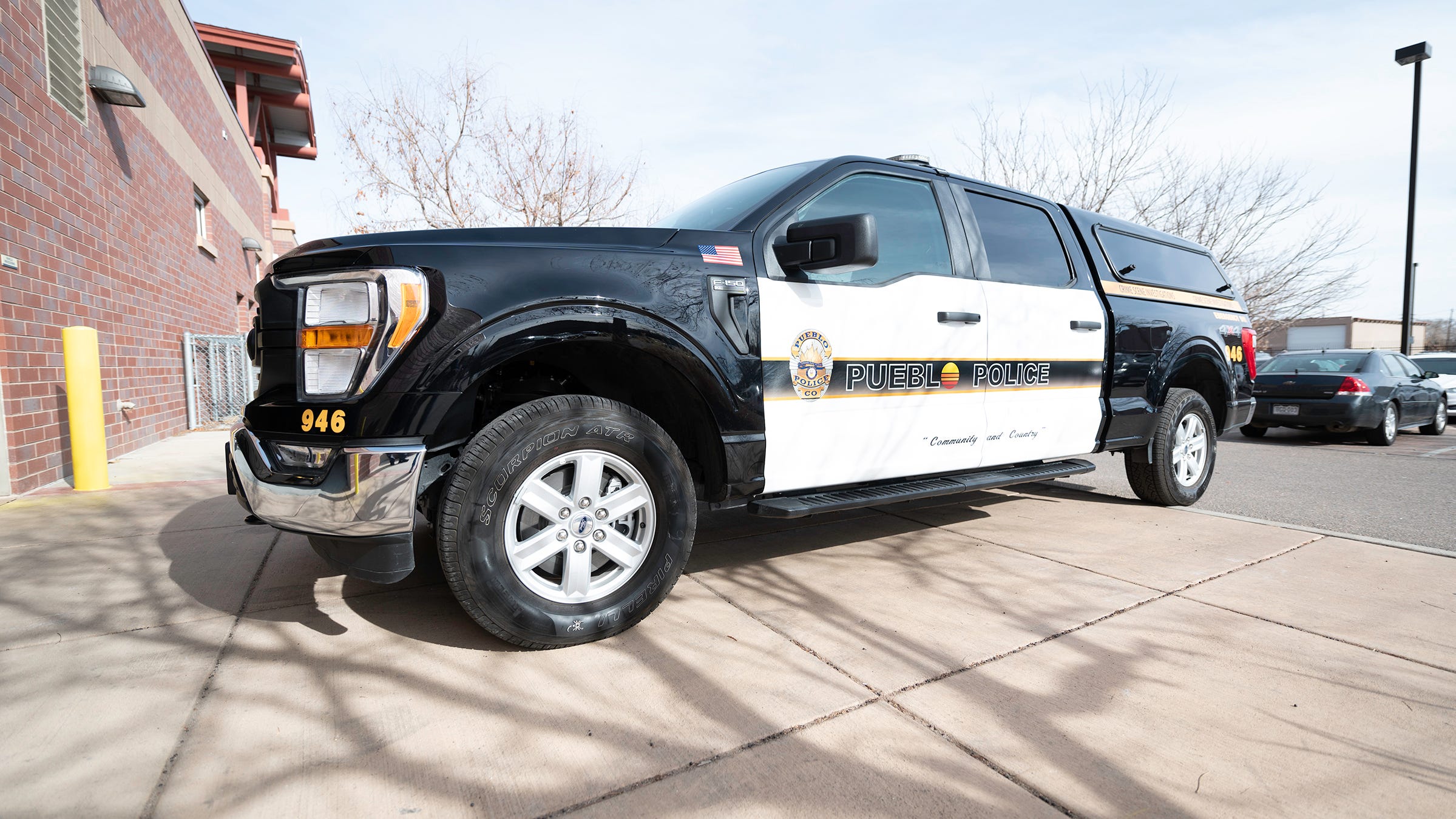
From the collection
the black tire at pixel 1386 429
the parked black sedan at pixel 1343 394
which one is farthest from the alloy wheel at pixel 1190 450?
the black tire at pixel 1386 429

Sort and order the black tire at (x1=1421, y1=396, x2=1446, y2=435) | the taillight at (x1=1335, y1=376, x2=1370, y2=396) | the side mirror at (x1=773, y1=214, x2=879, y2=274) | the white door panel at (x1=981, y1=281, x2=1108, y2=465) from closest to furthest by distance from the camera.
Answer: the side mirror at (x1=773, y1=214, x2=879, y2=274), the white door panel at (x1=981, y1=281, x2=1108, y2=465), the taillight at (x1=1335, y1=376, x2=1370, y2=396), the black tire at (x1=1421, y1=396, x2=1446, y2=435)

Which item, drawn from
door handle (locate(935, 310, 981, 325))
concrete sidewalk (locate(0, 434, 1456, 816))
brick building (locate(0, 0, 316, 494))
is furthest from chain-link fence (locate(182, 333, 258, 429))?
door handle (locate(935, 310, 981, 325))

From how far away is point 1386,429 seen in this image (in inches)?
418

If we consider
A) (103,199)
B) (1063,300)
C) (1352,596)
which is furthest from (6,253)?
(1352,596)

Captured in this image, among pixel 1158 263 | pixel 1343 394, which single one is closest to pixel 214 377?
pixel 1158 263

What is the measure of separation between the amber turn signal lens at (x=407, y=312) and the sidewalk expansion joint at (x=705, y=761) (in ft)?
4.75

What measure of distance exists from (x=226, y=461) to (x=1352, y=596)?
4.71 meters

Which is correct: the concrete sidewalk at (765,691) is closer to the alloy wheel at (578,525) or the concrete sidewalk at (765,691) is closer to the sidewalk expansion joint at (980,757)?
the sidewalk expansion joint at (980,757)

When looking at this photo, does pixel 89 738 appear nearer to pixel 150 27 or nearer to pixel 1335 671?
pixel 1335 671

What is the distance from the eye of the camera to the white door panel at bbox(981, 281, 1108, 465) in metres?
3.93

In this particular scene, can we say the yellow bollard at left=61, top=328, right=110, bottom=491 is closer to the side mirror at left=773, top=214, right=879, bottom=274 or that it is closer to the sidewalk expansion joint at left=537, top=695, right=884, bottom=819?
the side mirror at left=773, top=214, right=879, bottom=274

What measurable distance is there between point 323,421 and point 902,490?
2393 millimetres

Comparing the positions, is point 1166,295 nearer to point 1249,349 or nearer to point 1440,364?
point 1249,349

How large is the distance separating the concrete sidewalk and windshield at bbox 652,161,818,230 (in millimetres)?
1650
